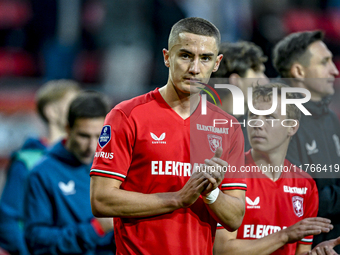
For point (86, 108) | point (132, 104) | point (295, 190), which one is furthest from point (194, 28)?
point (86, 108)

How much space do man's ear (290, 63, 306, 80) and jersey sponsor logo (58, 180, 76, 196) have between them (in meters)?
1.95

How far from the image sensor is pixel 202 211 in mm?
2531

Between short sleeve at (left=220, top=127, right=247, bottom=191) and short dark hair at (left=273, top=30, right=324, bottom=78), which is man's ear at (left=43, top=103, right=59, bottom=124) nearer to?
short dark hair at (left=273, top=30, right=324, bottom=78)

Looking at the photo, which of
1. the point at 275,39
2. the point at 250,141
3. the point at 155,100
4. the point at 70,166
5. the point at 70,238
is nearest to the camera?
the point at 155,100

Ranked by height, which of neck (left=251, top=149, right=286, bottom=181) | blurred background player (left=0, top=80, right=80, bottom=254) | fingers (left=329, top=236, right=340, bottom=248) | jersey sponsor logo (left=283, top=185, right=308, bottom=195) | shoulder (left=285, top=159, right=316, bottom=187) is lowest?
blurred background player (left=0, top=80, right=80, bottom=254)

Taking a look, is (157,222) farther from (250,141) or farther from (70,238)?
(70,238)

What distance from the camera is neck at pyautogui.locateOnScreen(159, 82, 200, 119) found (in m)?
2.61

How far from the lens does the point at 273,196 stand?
9.50 ft

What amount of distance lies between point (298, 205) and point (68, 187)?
6.30 ft

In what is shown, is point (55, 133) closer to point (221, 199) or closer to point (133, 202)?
point (133, 202)

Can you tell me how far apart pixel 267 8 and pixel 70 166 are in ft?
22.2

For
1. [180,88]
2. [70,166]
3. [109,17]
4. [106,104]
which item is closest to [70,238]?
[70,166]

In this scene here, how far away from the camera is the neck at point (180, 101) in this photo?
2.61 meters

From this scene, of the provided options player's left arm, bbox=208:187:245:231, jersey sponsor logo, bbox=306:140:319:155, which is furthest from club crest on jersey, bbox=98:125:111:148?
jersey sponsor logo, bbox=306:140:319:155
